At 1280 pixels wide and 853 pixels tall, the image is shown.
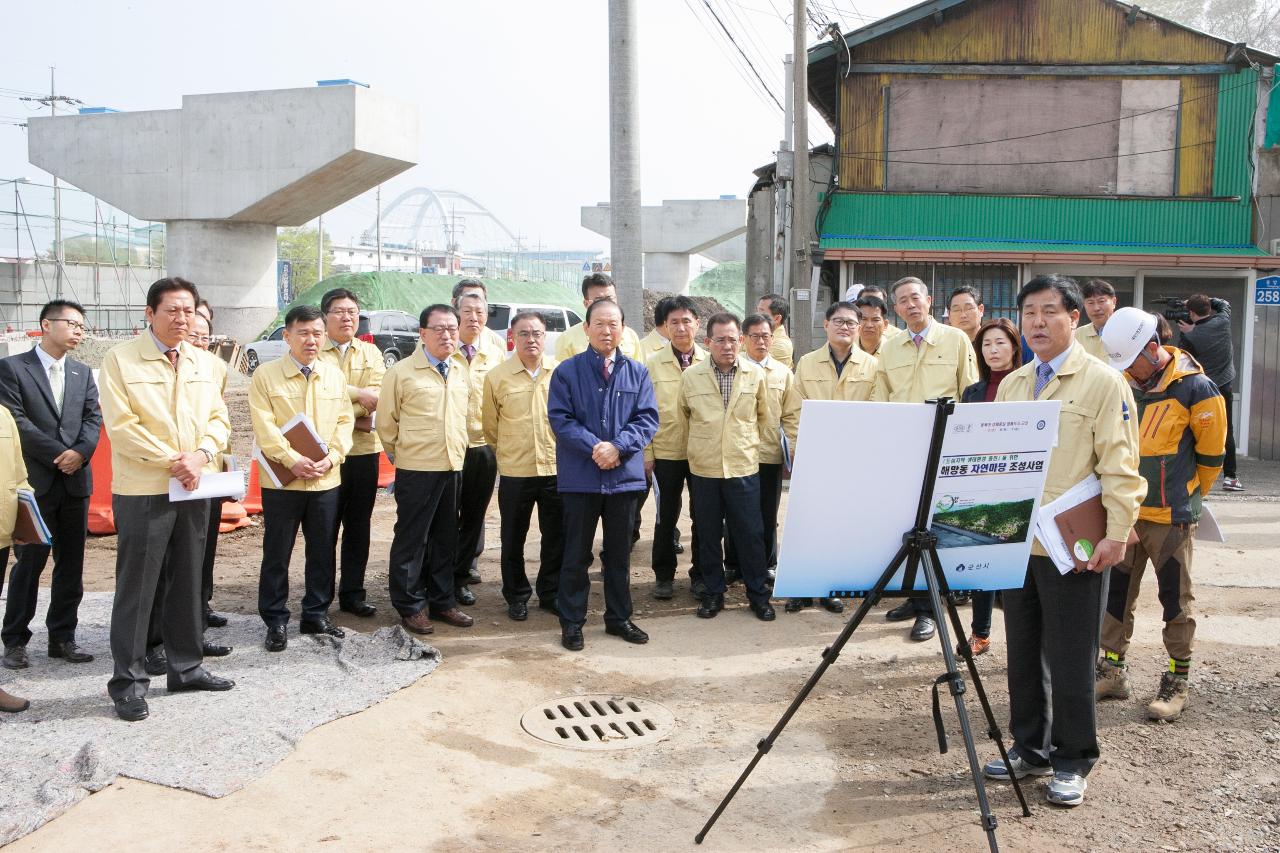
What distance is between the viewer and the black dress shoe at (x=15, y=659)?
5.32 metres

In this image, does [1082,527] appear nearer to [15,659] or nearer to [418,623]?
[418,623]

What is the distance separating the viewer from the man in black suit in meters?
5.46

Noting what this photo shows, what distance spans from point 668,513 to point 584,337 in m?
1.71

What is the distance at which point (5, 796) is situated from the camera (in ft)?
12.5

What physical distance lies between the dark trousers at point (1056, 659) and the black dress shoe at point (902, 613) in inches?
83.6

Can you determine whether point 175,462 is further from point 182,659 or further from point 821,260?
point 821,260

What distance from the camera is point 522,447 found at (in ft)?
21.0

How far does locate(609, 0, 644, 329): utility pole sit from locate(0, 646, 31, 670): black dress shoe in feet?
23.1

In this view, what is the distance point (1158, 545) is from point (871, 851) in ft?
7.22

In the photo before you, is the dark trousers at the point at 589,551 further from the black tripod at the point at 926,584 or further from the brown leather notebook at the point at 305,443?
the black tripod at the point at 926,584

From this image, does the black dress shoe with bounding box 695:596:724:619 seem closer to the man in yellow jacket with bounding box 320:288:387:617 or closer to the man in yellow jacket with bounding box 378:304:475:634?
the man in yellow jacket with bounding box 378:304:475:634

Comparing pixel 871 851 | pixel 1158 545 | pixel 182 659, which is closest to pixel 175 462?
pixel 182 659

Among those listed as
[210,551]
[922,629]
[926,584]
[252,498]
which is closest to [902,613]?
[922,629]

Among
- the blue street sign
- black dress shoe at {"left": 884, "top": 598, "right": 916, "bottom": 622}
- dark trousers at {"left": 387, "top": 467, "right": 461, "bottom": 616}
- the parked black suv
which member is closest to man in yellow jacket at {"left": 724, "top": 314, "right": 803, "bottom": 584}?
black dress shoe at {"left": 884, "top": 598, "right": 916, "bottom": 622}
